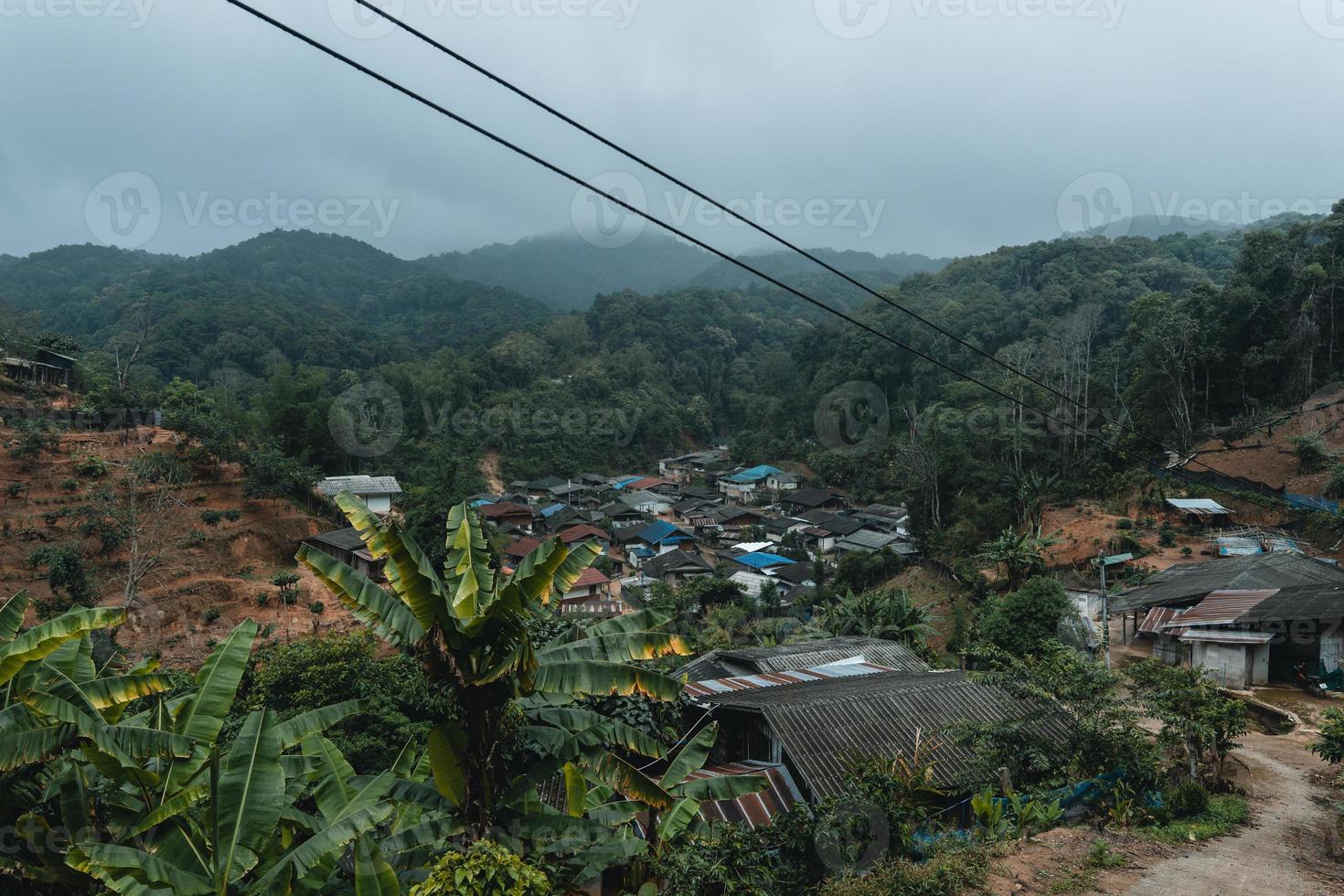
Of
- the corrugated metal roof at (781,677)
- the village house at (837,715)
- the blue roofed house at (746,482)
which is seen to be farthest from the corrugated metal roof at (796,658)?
the blue roofed house at (746,482)

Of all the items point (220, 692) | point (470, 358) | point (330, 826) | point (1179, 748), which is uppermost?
point (470, 358)

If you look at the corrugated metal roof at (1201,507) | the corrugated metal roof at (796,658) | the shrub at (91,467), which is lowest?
the corrugated metal roof at (796,658)

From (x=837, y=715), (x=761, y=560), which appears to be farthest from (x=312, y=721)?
(x=761, y=560)

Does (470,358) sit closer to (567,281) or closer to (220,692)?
(220,692)

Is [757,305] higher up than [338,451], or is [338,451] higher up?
[757,305]

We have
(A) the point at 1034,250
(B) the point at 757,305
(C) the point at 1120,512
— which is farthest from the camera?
(B) the point at 757,305

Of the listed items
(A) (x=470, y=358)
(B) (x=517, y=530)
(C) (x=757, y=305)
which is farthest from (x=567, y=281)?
(B) (x=517, y=530)

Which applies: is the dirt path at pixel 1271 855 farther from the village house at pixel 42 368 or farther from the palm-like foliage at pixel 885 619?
the village house at pixel 42 368
